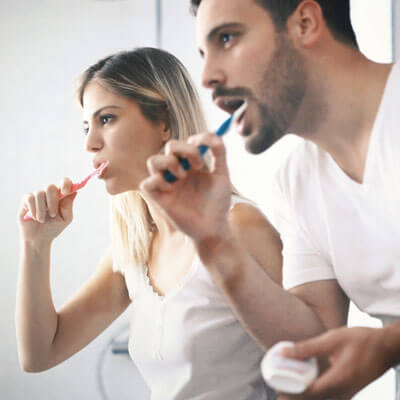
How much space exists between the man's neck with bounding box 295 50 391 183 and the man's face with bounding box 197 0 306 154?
0.07 feet

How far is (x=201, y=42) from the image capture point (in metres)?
0.58

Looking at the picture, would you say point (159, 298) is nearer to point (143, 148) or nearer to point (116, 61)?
point (143, 148)

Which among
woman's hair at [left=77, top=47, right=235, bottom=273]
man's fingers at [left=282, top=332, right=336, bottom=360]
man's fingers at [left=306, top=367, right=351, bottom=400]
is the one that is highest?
woman's hair at [left=77, top=47, right=235, bottom=273]

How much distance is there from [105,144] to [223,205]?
0.23m

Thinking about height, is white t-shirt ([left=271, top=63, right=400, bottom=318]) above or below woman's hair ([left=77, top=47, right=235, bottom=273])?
below

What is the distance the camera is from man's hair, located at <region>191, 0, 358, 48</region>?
557 millimetres

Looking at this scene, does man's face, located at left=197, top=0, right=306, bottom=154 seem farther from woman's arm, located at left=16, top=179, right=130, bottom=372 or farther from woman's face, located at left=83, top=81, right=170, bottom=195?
woman's arm, located at left=16, top=179, right=130, bottom=372

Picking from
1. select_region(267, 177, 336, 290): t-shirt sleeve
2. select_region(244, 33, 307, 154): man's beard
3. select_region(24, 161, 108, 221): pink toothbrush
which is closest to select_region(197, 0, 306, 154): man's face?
select_region(244, 33, 307, 154): man's beard

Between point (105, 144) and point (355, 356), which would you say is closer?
point (355, 356)

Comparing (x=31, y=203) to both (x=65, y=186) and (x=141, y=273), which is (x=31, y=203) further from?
(x=141, y=273)

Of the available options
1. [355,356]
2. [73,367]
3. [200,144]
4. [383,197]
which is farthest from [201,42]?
[73,367]

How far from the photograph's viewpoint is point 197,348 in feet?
2.14

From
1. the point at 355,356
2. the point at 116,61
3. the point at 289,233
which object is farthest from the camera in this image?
the point at 116,61

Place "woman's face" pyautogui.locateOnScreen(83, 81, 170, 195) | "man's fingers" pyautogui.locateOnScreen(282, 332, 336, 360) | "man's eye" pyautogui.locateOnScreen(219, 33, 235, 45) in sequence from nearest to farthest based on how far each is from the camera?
1. "man's fingers" pyautogui.locateOnScreen(282, 332, 336, 360)
2. "man's eye" pyautogui.locateOnScreen(219, 33, 235, 45)
3. "woman's face" pyautogui.locateOnScreen(83, 81, 170, 195)
